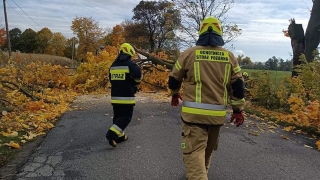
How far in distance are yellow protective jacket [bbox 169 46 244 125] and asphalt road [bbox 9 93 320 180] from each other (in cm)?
121

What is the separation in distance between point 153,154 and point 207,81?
224 centimetres

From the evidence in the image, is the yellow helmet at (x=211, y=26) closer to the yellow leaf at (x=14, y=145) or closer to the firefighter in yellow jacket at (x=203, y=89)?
the firefighter in yellow jacket at (x=203, y=89)

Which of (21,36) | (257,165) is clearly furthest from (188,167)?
(21,36)

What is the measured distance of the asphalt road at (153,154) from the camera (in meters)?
4.33

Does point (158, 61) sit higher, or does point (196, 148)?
point (158, 61)

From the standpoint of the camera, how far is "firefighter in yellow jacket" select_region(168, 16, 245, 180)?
3398 mm

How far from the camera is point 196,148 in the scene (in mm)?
3404

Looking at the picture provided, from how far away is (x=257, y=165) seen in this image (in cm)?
486

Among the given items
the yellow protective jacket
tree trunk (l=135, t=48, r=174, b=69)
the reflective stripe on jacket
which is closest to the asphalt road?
the reflective stripe on jacket

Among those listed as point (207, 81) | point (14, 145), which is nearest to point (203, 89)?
point (207, 81)

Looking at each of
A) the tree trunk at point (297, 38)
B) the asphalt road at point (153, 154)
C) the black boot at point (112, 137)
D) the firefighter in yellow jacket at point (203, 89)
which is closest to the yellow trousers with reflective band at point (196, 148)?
the firefighter in yellow jacket at point (203, 89)

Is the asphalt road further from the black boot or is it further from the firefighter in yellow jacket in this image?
the firefighter in yellow jacket

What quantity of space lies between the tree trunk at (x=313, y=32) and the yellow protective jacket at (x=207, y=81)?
1036cm

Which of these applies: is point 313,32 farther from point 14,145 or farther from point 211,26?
point 14,145
